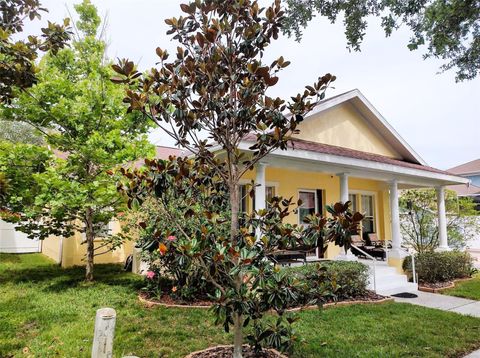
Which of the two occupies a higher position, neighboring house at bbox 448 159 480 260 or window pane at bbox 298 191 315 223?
neighboring house at bbox 448 159 480 260

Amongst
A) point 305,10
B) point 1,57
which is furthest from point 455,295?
point 1,57

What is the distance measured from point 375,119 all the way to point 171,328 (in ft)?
37.1

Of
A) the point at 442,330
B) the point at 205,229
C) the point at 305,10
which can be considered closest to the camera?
the point at 205,229

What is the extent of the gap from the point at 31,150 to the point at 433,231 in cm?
1525

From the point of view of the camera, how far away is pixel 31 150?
320 inches

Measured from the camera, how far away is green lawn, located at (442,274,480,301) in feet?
30.9

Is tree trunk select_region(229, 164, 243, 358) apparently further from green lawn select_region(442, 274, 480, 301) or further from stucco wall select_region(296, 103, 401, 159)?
green lawn select_region(442, 274, 480, 301)

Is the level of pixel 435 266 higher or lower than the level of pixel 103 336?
lower

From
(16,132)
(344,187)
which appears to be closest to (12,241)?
(16,132)

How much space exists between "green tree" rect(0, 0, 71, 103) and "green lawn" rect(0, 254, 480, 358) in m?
3.62

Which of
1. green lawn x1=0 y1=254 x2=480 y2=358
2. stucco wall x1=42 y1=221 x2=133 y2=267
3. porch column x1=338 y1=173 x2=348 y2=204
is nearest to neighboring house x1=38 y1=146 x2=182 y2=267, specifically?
stucco wall x1=42 y1=221 x2=133 y2=267

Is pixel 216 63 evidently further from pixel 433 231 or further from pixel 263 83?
pixel 433 231

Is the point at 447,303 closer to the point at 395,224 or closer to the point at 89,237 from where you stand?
the point at 395,224

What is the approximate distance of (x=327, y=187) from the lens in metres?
13.1
